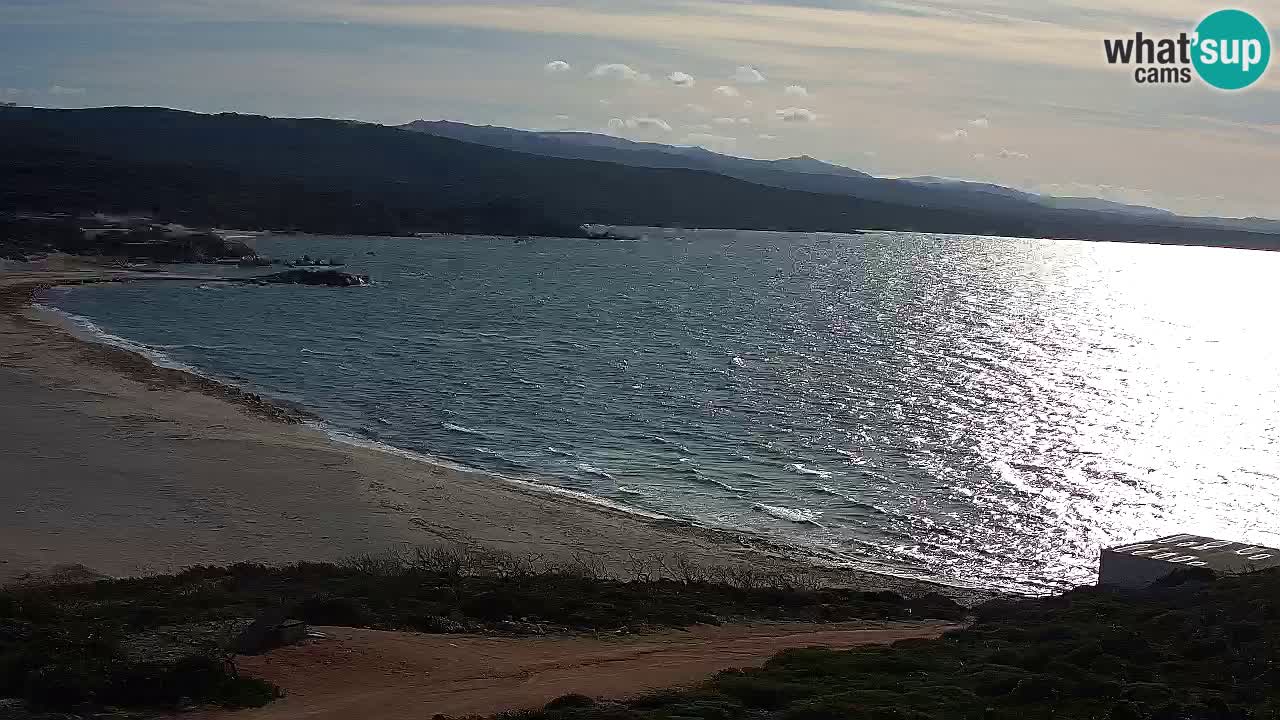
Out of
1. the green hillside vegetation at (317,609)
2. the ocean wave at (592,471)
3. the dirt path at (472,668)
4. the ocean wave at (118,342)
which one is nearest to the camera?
the green hillside vegetation at (317,609)

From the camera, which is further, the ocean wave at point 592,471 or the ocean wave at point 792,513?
the ocean wave at point 592,471

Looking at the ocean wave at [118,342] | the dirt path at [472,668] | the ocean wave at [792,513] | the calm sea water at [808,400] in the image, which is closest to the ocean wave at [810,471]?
the calm sea water at [808,400]

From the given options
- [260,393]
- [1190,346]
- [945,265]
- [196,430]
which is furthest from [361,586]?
[945,265]

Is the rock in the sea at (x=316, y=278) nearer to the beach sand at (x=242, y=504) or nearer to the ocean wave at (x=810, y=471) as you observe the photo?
the beach sand at (x=242, y=504)

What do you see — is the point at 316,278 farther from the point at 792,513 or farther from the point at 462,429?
the point at 792,513

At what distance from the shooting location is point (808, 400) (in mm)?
48562

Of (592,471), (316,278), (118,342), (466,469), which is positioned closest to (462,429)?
(466,469)

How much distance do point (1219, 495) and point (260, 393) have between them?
35027 millimetres

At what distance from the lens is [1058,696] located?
12727mm

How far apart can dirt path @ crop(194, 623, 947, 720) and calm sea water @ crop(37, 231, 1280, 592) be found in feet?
35.2

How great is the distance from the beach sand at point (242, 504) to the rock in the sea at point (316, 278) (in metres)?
58.4

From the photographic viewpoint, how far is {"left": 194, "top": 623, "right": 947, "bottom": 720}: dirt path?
1340 centimetres

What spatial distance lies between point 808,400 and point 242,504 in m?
28.2

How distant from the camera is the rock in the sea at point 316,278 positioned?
9456 centimetres
